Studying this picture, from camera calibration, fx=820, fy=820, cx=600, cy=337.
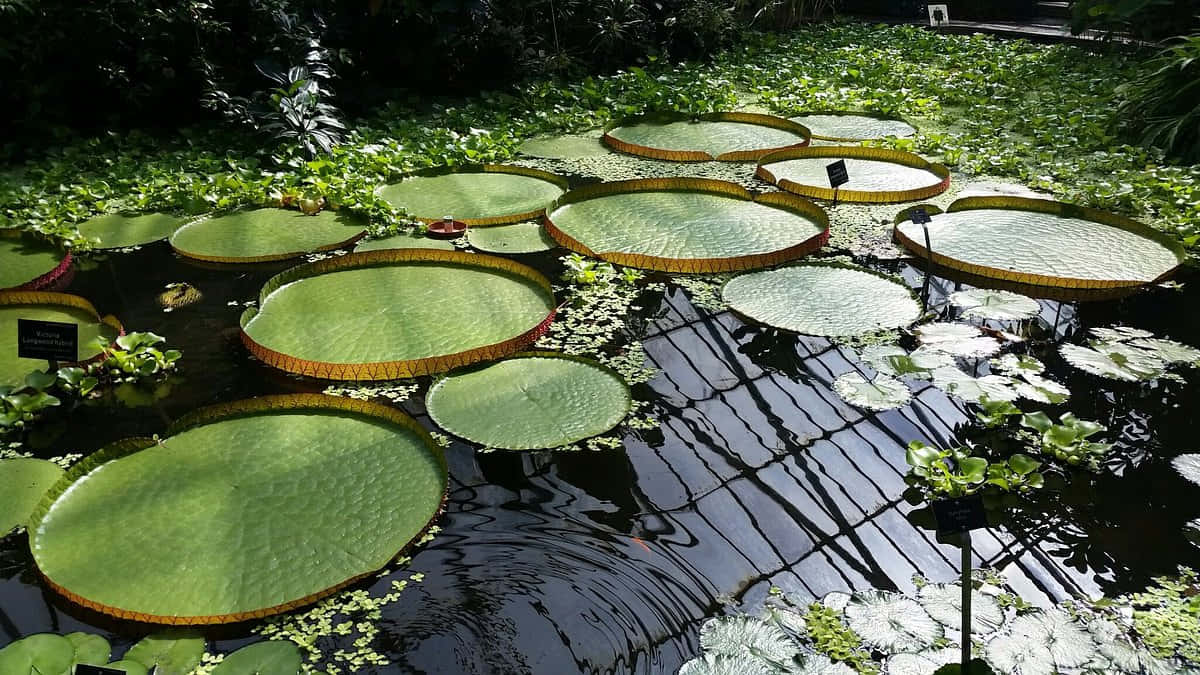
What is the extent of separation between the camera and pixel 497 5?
240 inches

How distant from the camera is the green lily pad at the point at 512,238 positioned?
10.6 ft

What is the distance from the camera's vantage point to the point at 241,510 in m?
1.77

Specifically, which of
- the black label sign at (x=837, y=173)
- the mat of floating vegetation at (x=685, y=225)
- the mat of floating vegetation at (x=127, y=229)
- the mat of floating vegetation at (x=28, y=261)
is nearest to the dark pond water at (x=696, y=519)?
the mat of floating vegetation at (x=685, y=225)

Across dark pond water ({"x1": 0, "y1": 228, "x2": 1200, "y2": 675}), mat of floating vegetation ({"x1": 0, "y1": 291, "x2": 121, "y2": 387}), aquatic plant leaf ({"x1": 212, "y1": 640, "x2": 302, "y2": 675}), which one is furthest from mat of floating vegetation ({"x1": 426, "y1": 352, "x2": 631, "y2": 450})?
mat of floating vegetation ({"x1": 0, "y1": 291, "x2": 121, "y2": 387})

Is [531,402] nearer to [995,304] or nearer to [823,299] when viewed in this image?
[823,299]

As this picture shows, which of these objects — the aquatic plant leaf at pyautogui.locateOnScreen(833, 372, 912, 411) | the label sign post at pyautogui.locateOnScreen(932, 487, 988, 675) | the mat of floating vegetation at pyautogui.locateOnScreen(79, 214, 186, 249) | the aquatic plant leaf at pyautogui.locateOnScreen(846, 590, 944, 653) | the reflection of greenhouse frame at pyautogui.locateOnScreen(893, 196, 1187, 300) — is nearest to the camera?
the label sign post at pyautogui.locateOnScreen(932, 487, 988, 675)

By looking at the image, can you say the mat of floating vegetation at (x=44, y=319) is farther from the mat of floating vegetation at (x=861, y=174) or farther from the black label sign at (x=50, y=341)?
the mat of floating vegetation at (x=861, y=174)

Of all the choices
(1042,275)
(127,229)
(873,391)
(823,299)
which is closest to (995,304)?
(1042,275)

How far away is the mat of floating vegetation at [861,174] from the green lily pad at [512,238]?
1.23 meters

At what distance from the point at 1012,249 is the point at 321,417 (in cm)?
250

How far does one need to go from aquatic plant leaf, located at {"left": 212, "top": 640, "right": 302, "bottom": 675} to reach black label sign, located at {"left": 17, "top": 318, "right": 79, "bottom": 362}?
1154mm

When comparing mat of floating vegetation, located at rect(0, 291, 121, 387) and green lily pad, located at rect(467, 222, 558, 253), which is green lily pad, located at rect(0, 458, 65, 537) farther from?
green lily pad, located at rect(467, 222, 558, 253)

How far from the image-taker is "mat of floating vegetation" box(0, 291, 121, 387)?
2377mm

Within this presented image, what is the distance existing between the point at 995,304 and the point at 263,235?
2.75 m
